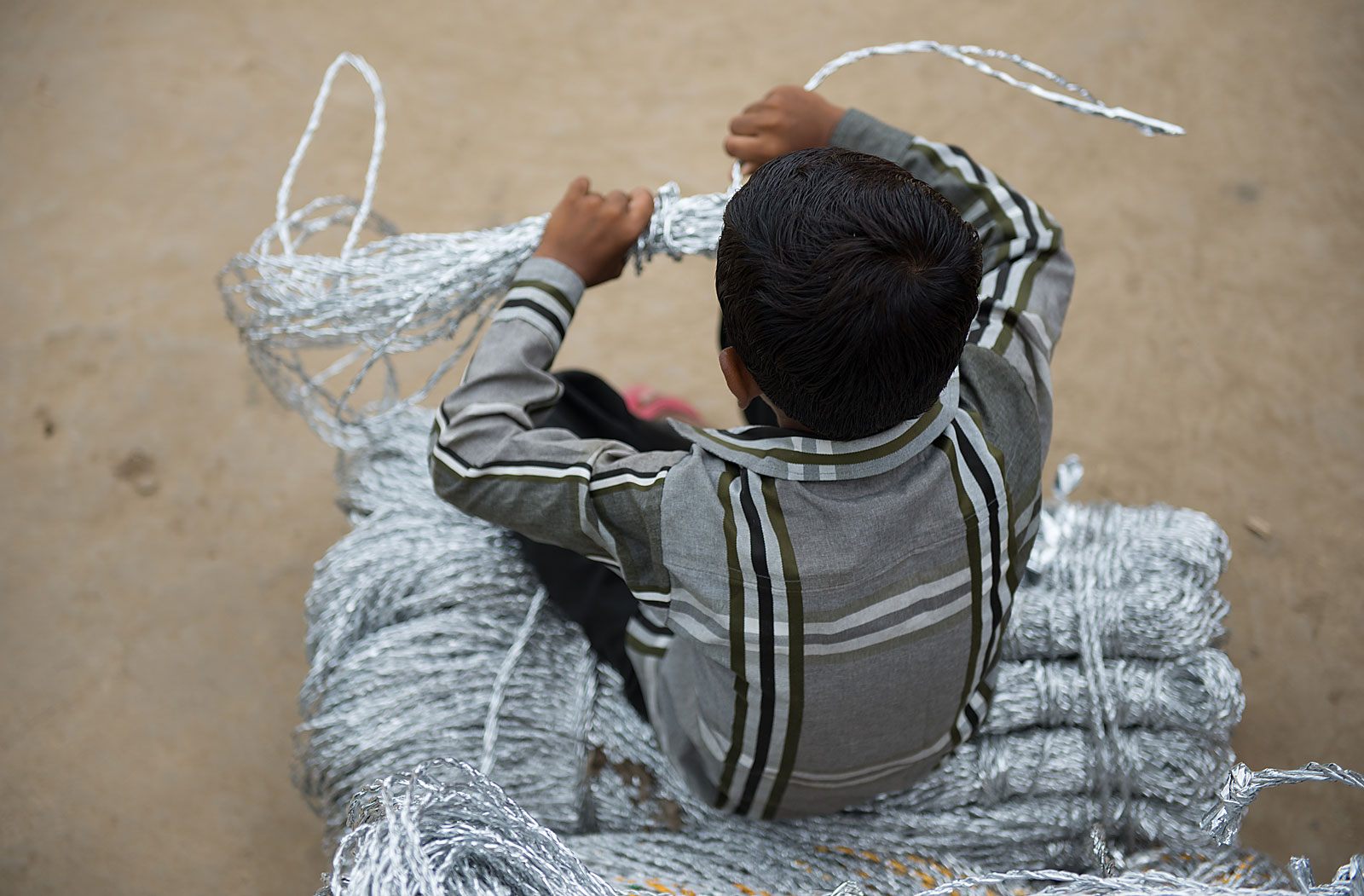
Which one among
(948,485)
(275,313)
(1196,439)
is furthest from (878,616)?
(1196,439)

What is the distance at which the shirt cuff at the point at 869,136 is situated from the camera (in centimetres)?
87

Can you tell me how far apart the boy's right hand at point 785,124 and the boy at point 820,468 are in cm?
4

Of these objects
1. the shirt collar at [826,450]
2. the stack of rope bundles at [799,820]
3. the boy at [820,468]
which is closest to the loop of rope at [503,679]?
the stack of rope bundles at [799,820]

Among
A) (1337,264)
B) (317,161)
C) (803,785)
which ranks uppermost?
(1337,264)

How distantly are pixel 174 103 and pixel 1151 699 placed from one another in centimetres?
171

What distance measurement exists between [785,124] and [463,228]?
2.66 ft

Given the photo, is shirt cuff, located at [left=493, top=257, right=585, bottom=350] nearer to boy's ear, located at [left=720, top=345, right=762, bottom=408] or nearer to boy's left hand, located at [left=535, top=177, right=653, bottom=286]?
boy's left hand, located at [left=535, top=177, right=653, bottom=286]

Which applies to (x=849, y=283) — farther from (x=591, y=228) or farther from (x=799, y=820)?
(x=799, y=820)

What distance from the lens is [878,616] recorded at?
0.66m

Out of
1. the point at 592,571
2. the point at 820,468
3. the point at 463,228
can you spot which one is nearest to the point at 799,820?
the point at 592,571

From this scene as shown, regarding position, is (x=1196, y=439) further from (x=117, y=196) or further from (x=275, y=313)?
(x=117, y=196)

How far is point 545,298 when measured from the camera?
0.83 m

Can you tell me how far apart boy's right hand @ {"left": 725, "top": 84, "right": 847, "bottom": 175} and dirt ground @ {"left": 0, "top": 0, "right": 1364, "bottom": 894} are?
62cm

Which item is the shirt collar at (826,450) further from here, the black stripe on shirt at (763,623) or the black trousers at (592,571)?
the black trousers at (592,571)
